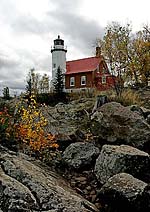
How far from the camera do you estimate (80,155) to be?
24.3ft

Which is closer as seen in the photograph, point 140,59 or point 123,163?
point 123,163

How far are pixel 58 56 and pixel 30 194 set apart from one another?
144 feet

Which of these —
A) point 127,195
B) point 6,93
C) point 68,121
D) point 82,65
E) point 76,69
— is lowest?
point 127,195

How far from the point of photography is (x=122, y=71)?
26.0 m

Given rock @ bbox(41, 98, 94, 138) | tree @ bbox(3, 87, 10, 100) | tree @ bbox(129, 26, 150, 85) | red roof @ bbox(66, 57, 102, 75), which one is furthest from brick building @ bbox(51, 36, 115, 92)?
rock @ bbox(41, 98, 94, 138)

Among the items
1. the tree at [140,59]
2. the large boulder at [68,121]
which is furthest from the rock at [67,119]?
the tree at [140,59]

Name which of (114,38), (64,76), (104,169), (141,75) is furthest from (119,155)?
(64,76)

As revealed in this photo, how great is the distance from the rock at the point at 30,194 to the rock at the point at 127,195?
626 millimetres

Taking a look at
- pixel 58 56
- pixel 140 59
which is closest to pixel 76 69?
pixel 58 56

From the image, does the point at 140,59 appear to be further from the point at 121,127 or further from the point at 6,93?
the point at 121,127

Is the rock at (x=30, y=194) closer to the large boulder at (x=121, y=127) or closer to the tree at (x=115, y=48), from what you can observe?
the large boulder at (x=121, y=127)

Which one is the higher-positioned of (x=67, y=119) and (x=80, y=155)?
(x=67, y=119)

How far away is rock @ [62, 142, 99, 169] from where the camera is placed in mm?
7211

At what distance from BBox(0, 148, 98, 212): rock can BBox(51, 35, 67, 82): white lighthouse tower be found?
139ft
